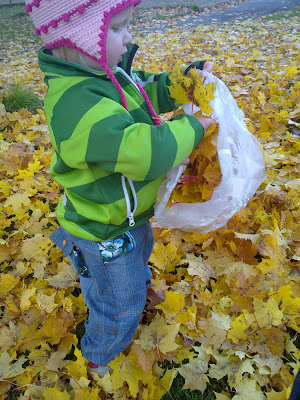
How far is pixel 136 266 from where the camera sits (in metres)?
1.25

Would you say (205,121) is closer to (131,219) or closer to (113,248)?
(131,219)

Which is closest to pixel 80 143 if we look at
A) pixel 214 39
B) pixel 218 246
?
pixel 218 246

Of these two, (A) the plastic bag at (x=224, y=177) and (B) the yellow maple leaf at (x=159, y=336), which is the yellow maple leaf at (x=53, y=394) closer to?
(B) the yellow maple leaf at (x=159, y=336)

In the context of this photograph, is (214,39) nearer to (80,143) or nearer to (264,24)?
(264,24)

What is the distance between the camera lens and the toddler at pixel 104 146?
895 mm

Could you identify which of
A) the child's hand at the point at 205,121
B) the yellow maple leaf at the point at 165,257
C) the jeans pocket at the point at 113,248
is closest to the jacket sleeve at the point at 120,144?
the child's hand at the point at 205,121

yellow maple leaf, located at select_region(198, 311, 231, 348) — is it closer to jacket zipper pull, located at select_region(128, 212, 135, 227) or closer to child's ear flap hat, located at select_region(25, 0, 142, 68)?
jacket zipper pull, located at select_region(128, 212, 135, 227)

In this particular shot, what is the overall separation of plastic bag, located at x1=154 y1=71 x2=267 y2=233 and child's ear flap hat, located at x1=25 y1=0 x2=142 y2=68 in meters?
0.40

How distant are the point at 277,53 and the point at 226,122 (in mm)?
4569

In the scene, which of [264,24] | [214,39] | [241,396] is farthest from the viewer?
[264,24]

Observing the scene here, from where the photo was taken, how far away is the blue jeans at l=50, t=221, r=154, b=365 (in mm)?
1193

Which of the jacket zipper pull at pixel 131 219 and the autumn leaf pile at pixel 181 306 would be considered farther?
the autumn leaf pile at pixel 181 306

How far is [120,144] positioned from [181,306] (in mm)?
891

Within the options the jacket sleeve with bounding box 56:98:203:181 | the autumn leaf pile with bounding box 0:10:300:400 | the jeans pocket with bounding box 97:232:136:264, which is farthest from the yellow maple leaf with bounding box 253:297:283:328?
the jacket sleeve with bounding box 56:98:203:181
